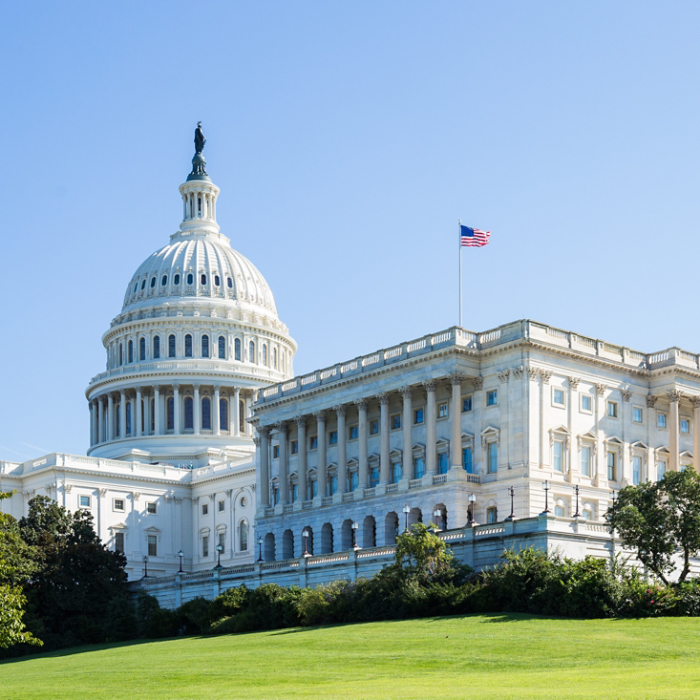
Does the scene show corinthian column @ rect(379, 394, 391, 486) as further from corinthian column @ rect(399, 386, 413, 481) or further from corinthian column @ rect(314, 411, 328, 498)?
corinthian column @ rect(314, 411, 328, 498)

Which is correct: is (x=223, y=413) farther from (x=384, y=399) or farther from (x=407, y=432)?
(x=407, y=432)

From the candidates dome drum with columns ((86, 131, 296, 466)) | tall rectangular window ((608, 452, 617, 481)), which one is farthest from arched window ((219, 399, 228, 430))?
tall rectangular window ((608, 452, 617, 481))

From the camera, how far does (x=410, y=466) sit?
327 ft

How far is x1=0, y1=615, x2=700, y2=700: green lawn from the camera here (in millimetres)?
39531

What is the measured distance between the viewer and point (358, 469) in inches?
4144

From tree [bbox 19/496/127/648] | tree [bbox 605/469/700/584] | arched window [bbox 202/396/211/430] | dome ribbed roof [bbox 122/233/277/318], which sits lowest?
tree [bbox 19/496/127/648]

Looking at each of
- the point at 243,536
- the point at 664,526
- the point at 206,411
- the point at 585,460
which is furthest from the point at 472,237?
the point at 206,411

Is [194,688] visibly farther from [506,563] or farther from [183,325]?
[183,325]

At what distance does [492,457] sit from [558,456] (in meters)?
4.70

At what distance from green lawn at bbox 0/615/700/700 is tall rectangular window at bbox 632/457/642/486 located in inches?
1511

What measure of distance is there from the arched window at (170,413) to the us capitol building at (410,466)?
48.3ft

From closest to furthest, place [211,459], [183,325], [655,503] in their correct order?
1. [655,503]
2. [211,459]
3. [183,325]

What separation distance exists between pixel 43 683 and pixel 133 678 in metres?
5.13

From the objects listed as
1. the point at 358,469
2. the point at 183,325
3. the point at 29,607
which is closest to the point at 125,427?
the point at 183,325
